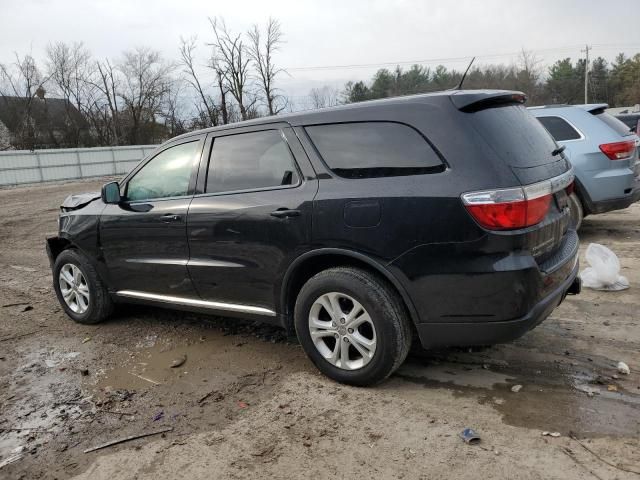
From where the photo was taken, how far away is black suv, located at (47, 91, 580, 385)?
2.82 meters

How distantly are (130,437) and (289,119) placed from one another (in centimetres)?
225

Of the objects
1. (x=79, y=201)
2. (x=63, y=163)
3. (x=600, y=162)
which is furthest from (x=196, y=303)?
(x=63, y=163)

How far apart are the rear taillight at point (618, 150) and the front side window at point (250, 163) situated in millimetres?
4999

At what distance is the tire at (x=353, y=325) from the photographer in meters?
3.09

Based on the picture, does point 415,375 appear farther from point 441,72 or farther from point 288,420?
point 441,72

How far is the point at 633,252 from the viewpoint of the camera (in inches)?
250

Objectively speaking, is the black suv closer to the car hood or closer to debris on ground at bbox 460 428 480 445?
debris on ground at bbox 460 428 480 445

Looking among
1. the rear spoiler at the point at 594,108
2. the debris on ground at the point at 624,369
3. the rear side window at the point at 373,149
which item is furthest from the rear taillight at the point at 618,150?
the rear side window at the point at 373,149

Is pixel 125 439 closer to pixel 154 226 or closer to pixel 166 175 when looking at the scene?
pixel 154 226

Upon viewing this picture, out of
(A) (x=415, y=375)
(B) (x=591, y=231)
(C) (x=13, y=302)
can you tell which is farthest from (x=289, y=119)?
(B) (x=591, y=231)

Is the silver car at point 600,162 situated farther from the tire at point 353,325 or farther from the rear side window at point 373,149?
the tire at point 353,325

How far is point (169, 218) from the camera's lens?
4094 millimetres

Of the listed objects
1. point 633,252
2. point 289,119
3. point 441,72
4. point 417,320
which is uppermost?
point 441,72

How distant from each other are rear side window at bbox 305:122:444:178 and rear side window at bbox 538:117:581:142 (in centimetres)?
475
